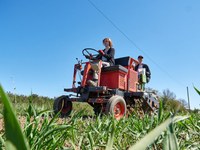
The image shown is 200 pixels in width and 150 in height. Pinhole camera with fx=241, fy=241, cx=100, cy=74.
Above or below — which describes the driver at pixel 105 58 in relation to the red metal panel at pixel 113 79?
above

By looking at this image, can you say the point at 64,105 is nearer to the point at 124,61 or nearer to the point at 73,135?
the point at 124,61

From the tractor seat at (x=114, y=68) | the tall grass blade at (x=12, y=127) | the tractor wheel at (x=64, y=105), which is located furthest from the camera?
the tractor wheel at (x=64, y=105)

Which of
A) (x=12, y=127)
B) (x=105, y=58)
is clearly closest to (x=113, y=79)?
(x=105, y=58)

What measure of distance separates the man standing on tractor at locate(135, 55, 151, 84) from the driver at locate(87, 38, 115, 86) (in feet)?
4.08

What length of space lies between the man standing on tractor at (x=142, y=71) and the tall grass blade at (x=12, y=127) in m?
7.27

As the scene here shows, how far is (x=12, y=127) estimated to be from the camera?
0.17 meters

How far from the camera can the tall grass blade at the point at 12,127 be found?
0.54 feet

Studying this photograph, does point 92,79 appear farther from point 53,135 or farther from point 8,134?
point 8,134

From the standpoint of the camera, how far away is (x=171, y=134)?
300mm

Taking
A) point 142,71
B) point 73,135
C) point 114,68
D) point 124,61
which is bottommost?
point 73,135

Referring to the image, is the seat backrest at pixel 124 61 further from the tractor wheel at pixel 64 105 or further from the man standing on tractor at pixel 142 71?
the tractor wheel at pixel 64 105

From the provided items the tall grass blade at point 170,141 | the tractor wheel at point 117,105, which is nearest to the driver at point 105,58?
the tractor wheel at point 117,105

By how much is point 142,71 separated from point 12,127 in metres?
7.42

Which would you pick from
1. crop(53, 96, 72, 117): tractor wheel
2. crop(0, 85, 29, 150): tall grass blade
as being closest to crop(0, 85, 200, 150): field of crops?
crop(0, 85, 29, 150): tall grass blade
